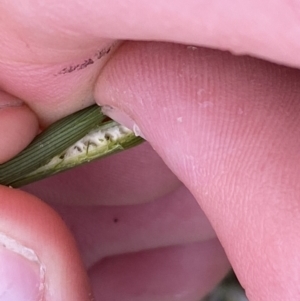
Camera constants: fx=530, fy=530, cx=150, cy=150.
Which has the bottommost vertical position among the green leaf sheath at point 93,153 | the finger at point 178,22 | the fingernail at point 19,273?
the fingernail at point 19,273

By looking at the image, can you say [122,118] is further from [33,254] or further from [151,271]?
[151,271]

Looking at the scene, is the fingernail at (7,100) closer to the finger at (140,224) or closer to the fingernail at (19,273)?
the fingernail at (19,273)

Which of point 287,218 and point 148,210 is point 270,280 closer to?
point 287,218

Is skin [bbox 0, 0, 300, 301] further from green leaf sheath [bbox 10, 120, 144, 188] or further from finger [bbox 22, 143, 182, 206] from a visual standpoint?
finger [bbox 22, 143, 182, 206]

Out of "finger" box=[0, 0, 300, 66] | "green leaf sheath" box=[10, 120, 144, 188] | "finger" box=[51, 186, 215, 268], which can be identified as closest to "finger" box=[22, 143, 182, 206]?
"finger" box=[51, 186, 215, 268]

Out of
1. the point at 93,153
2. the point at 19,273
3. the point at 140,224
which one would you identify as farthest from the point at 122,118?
the point at 140,224

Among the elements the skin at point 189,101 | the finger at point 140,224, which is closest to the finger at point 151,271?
the finger at point 140,224
